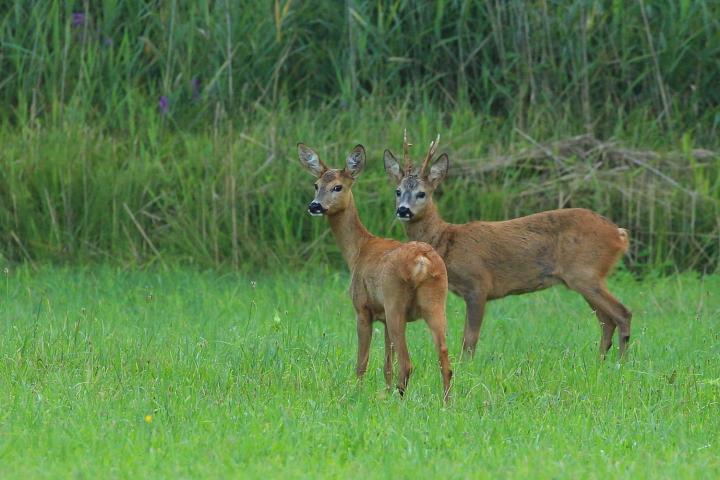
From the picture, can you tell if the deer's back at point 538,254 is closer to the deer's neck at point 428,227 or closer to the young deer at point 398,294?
the deer's neck at point 428,227

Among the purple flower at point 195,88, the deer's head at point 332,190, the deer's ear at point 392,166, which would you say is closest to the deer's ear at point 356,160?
the deer's head at point 332,190

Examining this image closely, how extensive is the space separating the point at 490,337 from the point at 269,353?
1.82m

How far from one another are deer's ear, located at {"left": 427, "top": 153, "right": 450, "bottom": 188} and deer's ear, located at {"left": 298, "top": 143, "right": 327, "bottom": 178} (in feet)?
2.45

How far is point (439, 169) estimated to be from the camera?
8.91 meters

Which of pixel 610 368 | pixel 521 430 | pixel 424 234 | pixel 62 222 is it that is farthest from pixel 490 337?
pixel 62 222

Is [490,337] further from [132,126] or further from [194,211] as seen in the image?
[132,126]

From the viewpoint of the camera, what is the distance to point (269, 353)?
286 inches

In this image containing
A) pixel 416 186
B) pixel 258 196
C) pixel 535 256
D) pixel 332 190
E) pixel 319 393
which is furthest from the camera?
pixel 258 196

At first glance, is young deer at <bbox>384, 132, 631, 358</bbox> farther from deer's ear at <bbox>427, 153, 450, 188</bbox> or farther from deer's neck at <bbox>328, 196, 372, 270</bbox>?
deer's neck at <bbox>328, 196, 372, 270</bbox>

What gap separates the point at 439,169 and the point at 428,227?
377mm

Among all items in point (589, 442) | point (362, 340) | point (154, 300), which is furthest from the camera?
point (154, 300)

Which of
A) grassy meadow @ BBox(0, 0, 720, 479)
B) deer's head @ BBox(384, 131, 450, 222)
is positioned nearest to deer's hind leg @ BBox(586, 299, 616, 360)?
grassy meadow @ BBox(0, 0, 720, 479)

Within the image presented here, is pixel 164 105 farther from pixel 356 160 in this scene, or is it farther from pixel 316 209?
pixel 316 209

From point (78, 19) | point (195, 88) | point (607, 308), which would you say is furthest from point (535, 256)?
point (78, 19)
